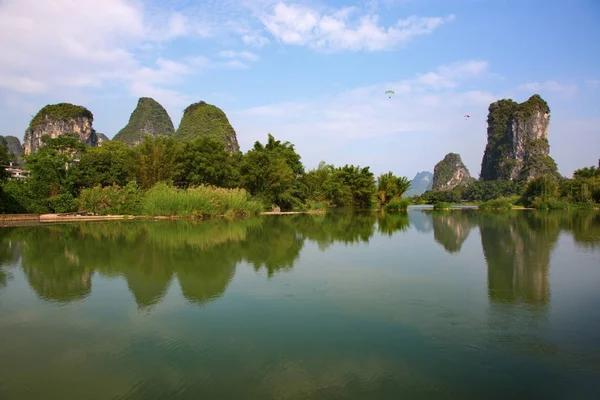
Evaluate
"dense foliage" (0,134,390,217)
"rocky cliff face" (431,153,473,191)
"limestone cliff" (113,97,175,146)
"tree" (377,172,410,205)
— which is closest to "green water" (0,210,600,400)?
"dense foliage" (0,134,390,217)

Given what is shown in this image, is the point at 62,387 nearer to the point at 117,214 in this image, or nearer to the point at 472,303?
the point at 472,303

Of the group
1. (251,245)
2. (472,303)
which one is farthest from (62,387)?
(251,245)

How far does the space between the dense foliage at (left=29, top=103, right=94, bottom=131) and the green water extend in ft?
242

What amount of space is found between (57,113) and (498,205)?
70841mm

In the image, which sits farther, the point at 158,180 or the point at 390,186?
the point at 390,186

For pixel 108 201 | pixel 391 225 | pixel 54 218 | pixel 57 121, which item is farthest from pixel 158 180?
pixel 57 121

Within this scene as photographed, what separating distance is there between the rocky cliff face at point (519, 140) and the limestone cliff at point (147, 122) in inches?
2729

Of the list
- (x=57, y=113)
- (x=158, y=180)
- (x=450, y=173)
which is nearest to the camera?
(x=158, y=180)

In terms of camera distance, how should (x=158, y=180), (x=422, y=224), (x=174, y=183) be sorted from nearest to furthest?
(x=422, y=224), (x=158, y=180), (x=174, y=183)

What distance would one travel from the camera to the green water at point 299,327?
10.0 feet

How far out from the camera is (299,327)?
4273 millimetres

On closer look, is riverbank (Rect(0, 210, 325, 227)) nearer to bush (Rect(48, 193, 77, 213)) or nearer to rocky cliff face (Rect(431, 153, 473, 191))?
bush (Rect(48, 193, 77, 213))

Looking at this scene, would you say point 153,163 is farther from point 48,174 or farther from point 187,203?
point 187,203

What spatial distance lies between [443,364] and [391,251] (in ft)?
21.3
